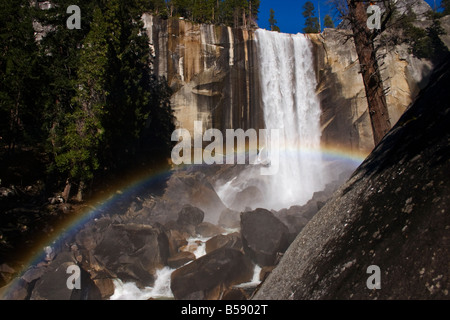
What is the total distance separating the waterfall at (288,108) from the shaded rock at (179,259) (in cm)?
1376

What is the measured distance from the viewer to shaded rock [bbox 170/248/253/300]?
11344mm

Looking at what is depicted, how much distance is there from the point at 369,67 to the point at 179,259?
11959mm

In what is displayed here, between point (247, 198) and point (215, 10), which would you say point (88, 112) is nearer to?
point (247, 198)

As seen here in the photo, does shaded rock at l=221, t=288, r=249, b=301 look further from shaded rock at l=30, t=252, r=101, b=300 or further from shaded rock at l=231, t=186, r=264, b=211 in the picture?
shaded rock at l=231, t=186, r=264, b=211

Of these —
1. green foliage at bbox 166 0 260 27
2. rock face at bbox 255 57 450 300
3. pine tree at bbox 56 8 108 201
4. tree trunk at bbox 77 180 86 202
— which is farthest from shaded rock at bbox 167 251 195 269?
green foliage at bbox 166 0 260 27

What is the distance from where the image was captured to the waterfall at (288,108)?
28797mm

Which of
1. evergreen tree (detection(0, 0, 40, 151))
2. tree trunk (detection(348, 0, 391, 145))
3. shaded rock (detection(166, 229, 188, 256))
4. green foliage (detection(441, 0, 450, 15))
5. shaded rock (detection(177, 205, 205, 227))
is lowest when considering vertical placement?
shaded rock (detection(166, 229, 188, 256))

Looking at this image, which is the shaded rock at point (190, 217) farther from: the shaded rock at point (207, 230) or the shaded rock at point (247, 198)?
the shaded rock at point (247, 198)

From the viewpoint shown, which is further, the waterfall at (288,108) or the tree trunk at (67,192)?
the waterfall at (288,108)

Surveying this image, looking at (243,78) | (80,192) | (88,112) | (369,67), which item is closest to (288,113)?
(243,78)

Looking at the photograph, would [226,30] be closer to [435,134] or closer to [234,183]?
[234,183]

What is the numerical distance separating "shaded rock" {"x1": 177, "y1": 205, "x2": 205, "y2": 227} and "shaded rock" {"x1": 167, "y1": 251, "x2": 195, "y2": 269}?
12.6ft

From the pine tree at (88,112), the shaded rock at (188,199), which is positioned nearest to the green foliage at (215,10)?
the shaded rock at (188,199)

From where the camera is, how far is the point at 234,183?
28922mm
